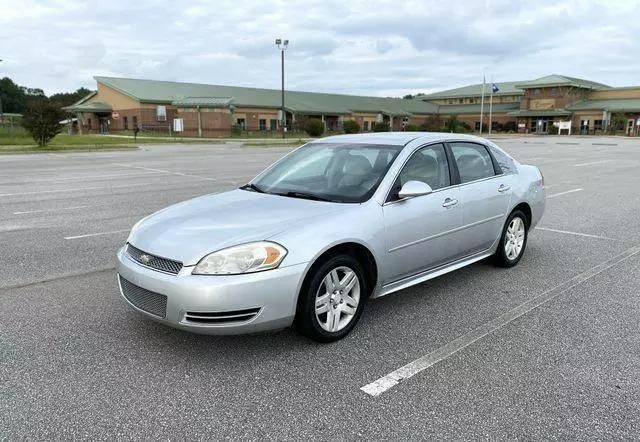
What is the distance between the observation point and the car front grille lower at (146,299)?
3559 mm

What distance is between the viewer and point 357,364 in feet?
12.0

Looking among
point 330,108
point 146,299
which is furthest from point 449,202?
point 330,108

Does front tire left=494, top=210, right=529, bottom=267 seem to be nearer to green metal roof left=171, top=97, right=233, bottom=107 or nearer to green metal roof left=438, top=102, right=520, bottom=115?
green metal roof left=171, top=97, right=233, bottom=107

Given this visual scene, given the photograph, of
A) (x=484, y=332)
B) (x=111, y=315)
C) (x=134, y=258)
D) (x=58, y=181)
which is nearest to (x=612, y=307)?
(x=484, y=332)

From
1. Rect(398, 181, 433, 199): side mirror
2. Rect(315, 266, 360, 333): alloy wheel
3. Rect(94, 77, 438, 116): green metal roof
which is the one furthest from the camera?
Rect(94, 77, 438, 116): green metal roof

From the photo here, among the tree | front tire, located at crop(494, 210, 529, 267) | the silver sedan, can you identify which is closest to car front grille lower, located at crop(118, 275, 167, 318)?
the silver sedan

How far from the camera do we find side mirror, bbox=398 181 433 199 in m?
4.25

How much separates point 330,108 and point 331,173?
6819 cm

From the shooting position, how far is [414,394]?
10.7 feet

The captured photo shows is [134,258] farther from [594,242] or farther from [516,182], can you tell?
[594,242]

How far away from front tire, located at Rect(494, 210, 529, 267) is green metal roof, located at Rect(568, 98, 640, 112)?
77739 millimetres

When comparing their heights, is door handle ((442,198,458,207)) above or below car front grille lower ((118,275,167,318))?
above

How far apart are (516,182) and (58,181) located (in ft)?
43.3

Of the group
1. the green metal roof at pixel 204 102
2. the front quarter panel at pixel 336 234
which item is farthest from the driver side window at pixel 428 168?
the green metal roof at pixel 204 102
